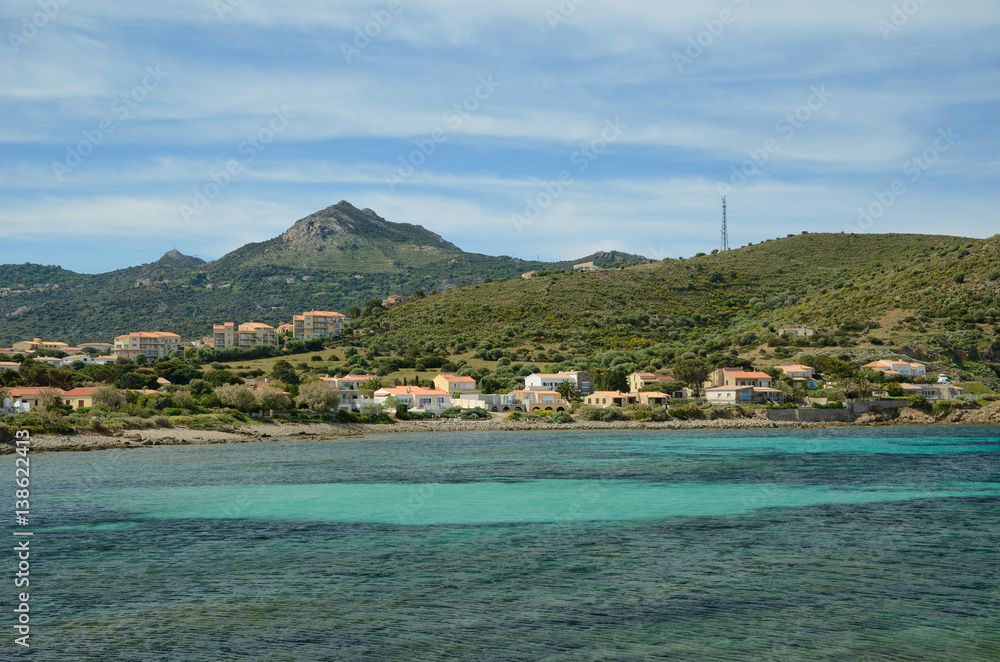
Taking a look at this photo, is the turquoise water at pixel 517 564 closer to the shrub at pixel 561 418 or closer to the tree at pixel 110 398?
the tree at pixel 110 398

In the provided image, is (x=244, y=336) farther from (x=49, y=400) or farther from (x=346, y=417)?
(x=49, y=400)

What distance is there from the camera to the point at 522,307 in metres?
108

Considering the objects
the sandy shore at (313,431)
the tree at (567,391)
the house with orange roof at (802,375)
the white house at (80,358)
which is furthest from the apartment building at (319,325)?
the house with orange roof at (802,375)

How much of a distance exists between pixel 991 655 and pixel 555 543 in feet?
30.4

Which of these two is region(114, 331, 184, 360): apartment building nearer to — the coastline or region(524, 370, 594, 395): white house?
region(524, 370, 594, 395): white house

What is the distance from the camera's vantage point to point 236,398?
2408 inches

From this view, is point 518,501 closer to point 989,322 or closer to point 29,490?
point 29,490

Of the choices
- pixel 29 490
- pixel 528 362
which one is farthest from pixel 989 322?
pixel 29 490

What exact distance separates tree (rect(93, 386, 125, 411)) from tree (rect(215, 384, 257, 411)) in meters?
6.92

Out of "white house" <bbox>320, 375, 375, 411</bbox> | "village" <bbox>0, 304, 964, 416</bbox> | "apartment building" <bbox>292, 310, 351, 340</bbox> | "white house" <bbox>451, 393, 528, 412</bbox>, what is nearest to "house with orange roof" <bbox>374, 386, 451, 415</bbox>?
"village" <bbox>0, 304, 964, 416</bbox>

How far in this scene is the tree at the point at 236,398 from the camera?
6116 cm

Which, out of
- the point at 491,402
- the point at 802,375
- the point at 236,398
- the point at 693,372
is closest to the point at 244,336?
the point at 491,402

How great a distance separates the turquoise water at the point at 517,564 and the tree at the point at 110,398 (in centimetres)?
2477

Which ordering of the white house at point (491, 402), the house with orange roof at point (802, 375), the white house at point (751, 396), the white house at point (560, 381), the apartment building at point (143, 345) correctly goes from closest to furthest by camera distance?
the white house at point (751, 396)
the house with orange roof at point (802, 375)
the white house at point (491, 402)
the white house at point (560, 381)
the apartment building at point (143, 345)
